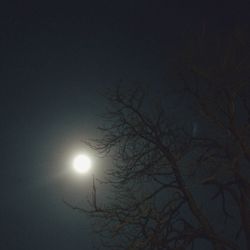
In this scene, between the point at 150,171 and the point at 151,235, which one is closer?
the point at 151,235

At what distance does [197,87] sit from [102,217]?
3728 mm

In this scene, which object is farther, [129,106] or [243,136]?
[129,106]

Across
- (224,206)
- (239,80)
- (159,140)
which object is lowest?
(224,206)

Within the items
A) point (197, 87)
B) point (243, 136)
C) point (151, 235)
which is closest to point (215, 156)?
point (243, 136)

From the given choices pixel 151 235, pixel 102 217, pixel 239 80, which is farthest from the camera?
pixel 239 80

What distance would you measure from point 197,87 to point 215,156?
1709mm

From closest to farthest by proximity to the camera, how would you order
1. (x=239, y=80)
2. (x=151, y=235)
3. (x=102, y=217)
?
1. (x=151, y=235)
2. (x=102, y=217)
3. (x=239, y=80)

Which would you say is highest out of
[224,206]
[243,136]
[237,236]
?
[243,136]

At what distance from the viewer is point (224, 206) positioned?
10.2 meters

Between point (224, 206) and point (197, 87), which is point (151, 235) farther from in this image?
point (197, 87)

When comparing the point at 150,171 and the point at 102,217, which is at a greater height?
the point at 150,171

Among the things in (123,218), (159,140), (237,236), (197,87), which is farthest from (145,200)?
(197,87)

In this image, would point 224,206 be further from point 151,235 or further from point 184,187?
point 151,235

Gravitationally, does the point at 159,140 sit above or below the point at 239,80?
below
